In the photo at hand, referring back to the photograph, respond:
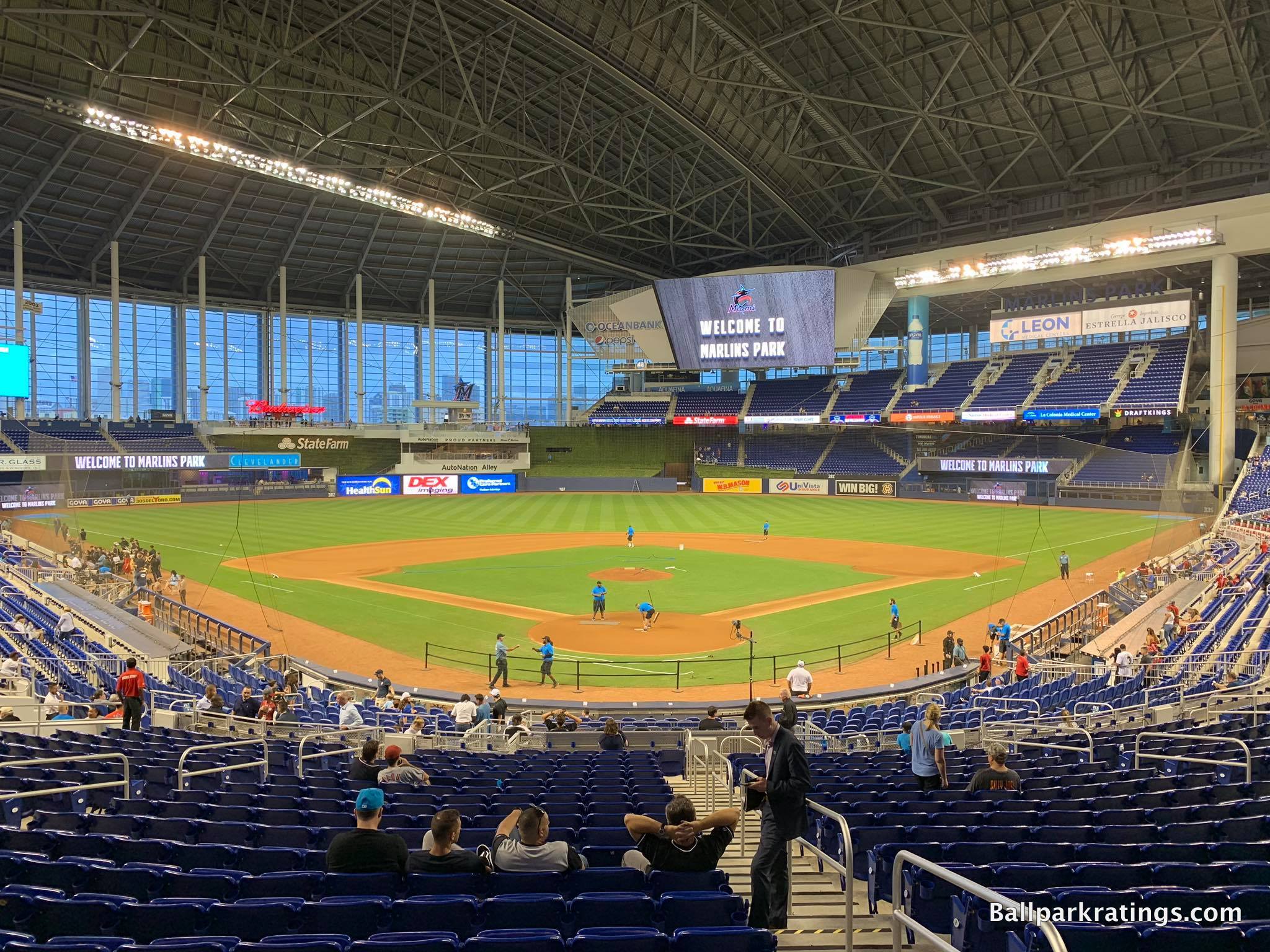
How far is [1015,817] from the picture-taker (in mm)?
7914

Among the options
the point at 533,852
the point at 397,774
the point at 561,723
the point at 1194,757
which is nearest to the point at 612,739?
the point at 561,723

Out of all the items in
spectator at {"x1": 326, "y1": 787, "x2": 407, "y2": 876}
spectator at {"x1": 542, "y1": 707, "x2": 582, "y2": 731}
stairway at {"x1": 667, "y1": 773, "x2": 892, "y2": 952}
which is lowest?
spectator at {"x1": 542, "y1": 707, "x2": 582, "y2": 731}

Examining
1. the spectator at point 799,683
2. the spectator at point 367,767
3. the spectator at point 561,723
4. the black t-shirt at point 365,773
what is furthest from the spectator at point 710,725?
the black t-shirt at point 365,773

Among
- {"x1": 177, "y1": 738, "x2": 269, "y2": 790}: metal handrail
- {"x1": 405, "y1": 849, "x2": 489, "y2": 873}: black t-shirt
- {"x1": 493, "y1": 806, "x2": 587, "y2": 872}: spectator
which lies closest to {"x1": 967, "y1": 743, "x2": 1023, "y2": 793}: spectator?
{"x1": 493, "y1": 806, "x2": 587, "y2": 872}: spectator

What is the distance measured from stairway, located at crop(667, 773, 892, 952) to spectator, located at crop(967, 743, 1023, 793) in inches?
83.9

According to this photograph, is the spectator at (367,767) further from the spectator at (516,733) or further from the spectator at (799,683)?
the spectator at (799,683)

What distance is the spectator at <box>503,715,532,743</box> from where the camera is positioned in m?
16.3

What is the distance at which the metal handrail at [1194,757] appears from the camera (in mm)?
9352

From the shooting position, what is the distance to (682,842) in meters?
5.83

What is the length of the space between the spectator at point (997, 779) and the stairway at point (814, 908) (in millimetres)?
2131

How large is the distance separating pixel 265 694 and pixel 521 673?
26.6 feet

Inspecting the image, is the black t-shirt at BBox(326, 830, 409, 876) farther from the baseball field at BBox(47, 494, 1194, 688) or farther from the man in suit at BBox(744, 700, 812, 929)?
the baseball field at BBox(47, 494, 1194, 688)

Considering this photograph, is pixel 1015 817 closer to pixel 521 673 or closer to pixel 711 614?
pixel 521 673

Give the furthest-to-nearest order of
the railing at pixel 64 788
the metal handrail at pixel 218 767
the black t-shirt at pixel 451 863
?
the metal handrail at pixel 218 767 < the railing at pixel 64 788 < the black t-shirt at pixel 451 863
